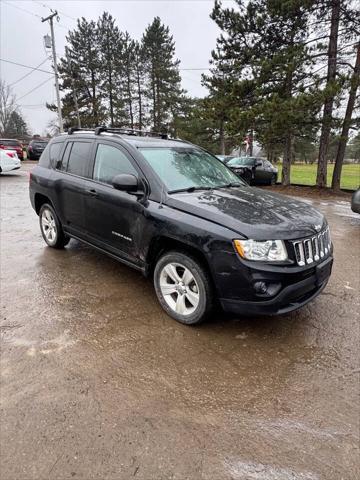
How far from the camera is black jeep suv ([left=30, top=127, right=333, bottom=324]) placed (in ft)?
8.65

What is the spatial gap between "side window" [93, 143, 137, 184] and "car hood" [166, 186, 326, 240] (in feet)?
2.59

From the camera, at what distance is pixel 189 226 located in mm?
2865

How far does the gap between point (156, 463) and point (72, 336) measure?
145 cm

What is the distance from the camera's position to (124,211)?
350 cm

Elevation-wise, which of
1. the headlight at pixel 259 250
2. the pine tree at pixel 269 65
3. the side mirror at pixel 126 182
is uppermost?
the pine tree at pixel 269 65

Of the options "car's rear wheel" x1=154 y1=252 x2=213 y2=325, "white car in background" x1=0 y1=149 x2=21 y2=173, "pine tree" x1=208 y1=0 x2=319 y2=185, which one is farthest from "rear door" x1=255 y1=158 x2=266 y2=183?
"car's rear wheel" x1=154 y1=252 x2=213 y2=325

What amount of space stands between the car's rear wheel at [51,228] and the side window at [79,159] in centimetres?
85

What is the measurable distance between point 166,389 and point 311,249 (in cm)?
172

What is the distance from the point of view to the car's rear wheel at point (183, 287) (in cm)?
288

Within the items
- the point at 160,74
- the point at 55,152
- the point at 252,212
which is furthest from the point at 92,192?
the point at 160,74

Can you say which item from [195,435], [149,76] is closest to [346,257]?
[195,435]

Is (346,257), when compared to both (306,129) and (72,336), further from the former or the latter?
(306,129)

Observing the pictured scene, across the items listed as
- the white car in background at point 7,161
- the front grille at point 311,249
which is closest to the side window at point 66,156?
the front grille at point 311,249

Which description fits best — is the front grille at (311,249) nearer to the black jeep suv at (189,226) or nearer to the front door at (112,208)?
the black jeep suv at (189,226)
